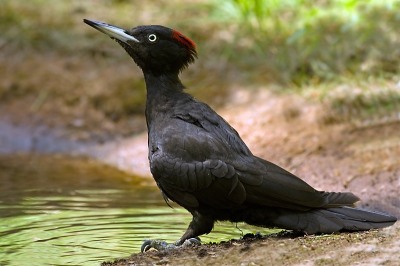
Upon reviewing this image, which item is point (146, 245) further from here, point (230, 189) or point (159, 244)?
point (230, 189)

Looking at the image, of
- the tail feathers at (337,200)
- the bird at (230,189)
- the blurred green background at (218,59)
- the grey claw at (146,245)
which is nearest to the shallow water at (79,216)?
the grey claw at (146,245)

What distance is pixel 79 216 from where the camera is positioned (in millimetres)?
5824

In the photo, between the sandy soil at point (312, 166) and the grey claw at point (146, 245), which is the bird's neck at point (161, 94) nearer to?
the grey claw at point (146, 245)

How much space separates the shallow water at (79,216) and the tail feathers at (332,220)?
0.84m

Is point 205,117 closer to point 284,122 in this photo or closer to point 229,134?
point 229,134

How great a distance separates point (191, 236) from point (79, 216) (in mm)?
1522

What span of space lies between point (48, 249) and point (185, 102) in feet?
4.98

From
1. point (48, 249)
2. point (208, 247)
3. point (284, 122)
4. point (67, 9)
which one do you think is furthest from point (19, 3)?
point (208, 247)

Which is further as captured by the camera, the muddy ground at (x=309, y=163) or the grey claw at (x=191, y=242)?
the grey claw at (x=191, y=242)

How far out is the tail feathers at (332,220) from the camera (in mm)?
4504

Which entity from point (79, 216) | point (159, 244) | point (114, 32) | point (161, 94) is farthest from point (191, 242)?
point (114, 32)

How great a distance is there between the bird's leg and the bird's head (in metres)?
1.30

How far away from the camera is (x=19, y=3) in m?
11.0

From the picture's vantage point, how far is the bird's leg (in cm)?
Answer: 461
